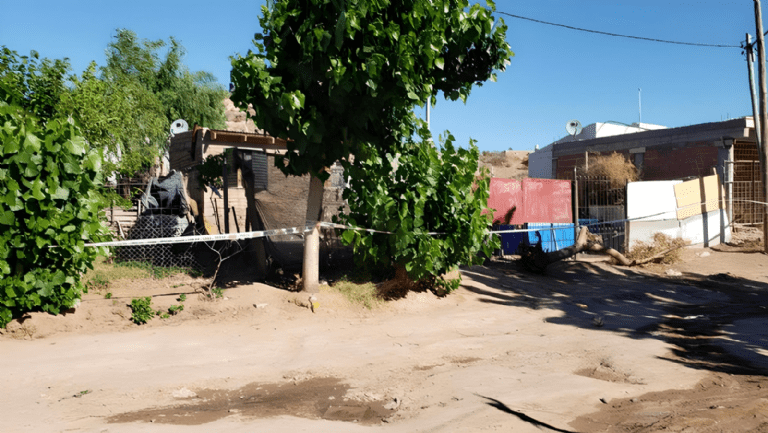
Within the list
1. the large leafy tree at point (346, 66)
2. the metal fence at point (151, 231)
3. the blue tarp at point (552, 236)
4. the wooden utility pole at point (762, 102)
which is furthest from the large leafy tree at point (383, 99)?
the wooden utility pole at point (762, 102)

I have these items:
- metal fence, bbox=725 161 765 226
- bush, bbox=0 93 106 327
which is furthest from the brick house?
bush, bbox=0 93 106 327

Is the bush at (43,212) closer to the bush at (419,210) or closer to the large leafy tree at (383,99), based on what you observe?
the large leafy tree at (383,99)

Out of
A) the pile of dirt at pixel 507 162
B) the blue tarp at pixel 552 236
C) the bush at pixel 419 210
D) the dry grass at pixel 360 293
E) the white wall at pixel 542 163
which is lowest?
the dry grass at pixel 360 293

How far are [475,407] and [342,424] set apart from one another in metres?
1.20

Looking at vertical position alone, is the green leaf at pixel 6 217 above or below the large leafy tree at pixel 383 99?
below

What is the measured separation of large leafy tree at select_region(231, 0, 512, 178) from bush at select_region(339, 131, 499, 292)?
607 millimetres

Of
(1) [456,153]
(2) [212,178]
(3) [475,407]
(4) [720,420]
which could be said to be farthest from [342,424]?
(2) [212,178]

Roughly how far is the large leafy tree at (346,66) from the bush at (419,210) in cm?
61

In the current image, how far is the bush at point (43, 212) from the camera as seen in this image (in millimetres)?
6465

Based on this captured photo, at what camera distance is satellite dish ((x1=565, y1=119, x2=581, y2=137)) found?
32.1 m

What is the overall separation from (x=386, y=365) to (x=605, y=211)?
15105mm

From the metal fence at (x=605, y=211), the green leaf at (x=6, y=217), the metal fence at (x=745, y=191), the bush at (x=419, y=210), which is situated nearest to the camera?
the green leaf at (x=6, y=217)

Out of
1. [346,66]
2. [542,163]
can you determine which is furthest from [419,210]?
[542,163]

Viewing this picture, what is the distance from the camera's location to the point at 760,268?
48.6 ft
